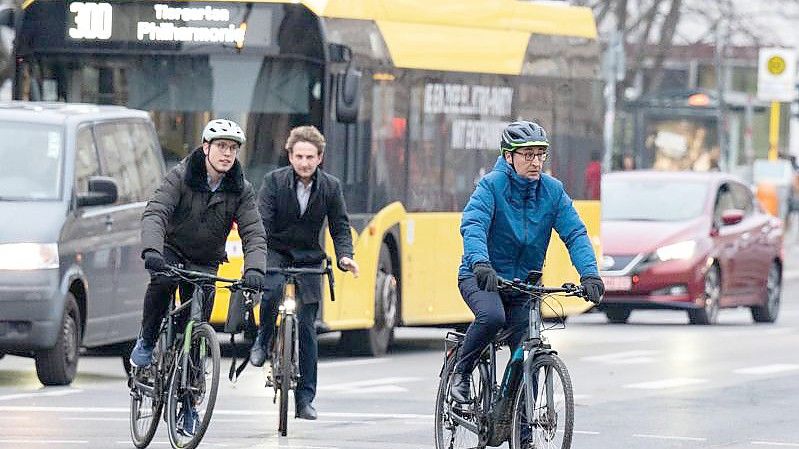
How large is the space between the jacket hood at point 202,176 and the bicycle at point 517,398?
5.08ft

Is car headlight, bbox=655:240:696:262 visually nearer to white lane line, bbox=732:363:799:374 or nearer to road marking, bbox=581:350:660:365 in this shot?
road marking, bbox=581:350:660:365

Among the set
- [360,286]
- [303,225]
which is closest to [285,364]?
[303,225]

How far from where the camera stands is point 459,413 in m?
10.2

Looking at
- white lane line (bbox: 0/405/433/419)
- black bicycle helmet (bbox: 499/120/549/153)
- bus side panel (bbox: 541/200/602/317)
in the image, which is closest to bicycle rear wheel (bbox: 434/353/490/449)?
black bicycle helmet (bbox: 499/120/549/153)

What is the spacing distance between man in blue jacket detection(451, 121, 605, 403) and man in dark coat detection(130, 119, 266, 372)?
1438 millimetres

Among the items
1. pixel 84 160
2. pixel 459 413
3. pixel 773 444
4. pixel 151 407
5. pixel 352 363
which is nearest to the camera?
pixel 459 413

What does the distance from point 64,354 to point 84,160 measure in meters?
1.32

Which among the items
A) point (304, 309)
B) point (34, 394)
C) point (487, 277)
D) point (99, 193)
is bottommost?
point (34, 394)

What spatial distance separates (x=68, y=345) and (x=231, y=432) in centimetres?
321

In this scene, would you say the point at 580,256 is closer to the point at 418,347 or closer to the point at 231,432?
the point at 231,432

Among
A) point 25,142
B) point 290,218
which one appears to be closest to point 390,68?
point 25,142

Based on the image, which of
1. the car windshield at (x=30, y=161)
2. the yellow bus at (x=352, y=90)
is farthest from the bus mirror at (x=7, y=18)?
the car windshield at (x=30, y=161)

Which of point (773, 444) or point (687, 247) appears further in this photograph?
point (687, 247)

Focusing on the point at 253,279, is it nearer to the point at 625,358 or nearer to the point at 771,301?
the point at 625,358
